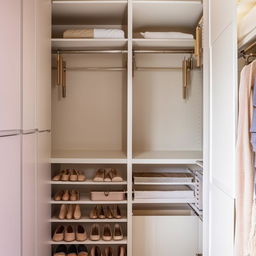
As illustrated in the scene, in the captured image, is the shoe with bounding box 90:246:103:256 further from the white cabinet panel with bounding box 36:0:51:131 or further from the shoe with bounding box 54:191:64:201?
the white cabinet panel with bounding box 36:0:51:131

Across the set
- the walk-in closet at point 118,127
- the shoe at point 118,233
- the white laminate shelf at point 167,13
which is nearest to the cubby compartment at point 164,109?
the walk-in closet at point 118,127

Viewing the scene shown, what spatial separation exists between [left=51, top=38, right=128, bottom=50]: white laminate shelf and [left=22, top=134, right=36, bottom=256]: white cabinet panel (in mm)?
817

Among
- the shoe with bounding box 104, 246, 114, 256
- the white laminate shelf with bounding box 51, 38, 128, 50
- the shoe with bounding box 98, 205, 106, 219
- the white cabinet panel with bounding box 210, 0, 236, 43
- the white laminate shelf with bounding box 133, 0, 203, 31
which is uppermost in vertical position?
the white laminate shelf with bounding box 133, 0, 203, 31

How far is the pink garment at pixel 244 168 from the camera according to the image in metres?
1.08

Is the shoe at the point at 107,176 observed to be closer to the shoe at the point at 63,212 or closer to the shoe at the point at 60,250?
the shoe at the point at 63,212

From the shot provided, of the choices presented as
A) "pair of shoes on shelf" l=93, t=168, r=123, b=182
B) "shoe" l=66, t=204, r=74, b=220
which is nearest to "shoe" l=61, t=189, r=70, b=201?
"shoe" l=66, t=204, r=74, b=220

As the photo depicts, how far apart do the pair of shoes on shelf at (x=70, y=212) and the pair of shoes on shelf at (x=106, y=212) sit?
0.09 metres

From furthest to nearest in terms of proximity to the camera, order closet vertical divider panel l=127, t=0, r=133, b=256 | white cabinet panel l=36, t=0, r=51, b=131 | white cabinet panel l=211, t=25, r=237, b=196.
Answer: closet vertical divider panel l=127, t=0, r=133, b=256 < white cabinet panel l=36, t=0, r=51, b=131 < white cabinet panel l=211, t=25, r=237, b=196

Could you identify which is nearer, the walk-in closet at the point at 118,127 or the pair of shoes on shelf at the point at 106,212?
the walk-in closet at the point at 118,127

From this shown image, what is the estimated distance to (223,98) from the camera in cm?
126
